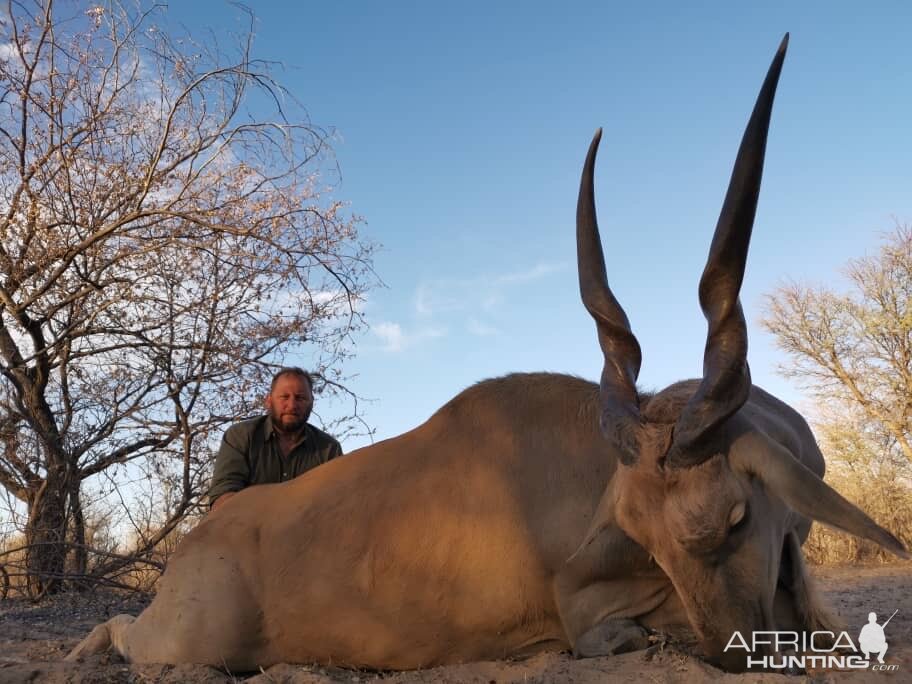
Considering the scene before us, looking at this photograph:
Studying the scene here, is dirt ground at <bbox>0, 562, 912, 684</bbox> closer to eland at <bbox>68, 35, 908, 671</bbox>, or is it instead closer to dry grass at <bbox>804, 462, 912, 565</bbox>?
eland at <bbox>68, 35, 908, 671</bbox>

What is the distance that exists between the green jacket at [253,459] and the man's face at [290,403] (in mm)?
111

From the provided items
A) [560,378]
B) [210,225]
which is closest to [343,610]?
[560,378]

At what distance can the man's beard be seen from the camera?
5906 millimetres

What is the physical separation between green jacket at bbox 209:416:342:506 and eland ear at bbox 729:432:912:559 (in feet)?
12.5

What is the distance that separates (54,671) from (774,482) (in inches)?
123

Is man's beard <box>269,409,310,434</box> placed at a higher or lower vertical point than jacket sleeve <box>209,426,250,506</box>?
higher

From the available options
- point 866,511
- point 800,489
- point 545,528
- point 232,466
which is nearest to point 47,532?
point 232,466

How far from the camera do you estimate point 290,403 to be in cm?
589

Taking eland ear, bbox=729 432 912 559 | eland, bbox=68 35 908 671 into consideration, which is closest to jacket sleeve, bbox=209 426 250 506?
eland, bbox=68 35 908 671

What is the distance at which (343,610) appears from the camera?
3.75 metres

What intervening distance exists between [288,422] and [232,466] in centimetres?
49

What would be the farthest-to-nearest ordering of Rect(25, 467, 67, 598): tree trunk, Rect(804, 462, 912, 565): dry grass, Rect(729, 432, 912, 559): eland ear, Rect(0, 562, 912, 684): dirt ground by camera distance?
Rect(804, 462, 912, 565): dry grass → Rect(25, 467, 67, 598): tree trunk → Rect(0, 562, 912, 684): dirt ground → Rect(729, 432, 912, 559): eland ear

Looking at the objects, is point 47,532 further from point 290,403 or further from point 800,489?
point 800,489

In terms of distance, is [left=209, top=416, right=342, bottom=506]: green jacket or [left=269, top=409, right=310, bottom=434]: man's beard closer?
[left=209, top=416, right=342, bottom=506]: green jacket
